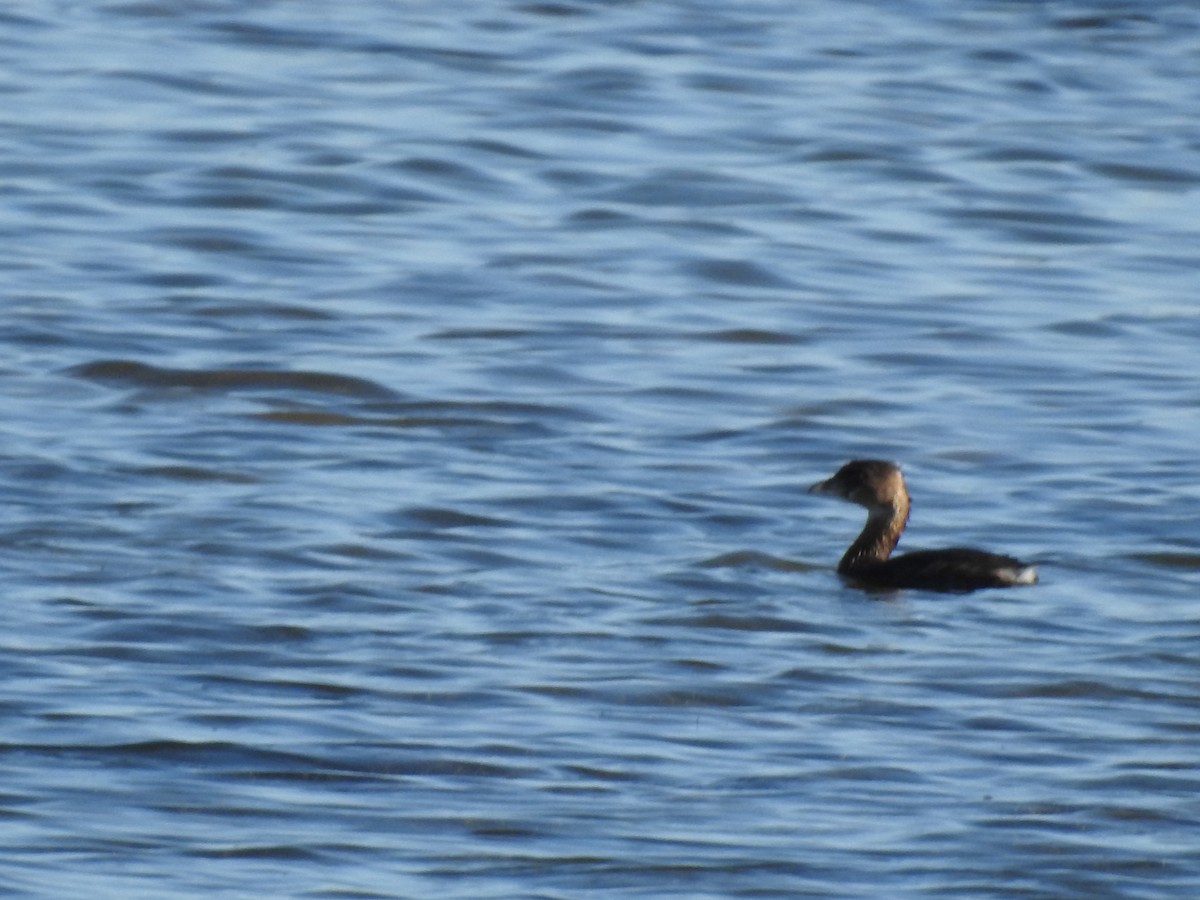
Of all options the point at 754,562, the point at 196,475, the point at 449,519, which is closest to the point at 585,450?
the point at 449,519

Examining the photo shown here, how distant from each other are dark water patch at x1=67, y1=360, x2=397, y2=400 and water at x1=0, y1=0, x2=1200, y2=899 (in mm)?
35

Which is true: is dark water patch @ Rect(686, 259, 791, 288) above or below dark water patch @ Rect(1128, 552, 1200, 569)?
below

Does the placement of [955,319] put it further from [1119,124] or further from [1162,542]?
[1119,124]

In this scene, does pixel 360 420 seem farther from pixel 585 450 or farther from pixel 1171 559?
pixel 1171 559

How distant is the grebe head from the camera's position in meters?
11.2

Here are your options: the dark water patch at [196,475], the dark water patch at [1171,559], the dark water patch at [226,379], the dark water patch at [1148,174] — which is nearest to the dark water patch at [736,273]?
A: the dark water patch at [226,379]

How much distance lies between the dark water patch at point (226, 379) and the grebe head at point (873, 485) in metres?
2.48

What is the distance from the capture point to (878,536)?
11203mm

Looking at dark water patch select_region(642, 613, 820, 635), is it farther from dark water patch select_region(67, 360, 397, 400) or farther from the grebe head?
dark water patch select_region(67, 360, 397, 400)

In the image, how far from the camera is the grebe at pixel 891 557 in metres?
10.4

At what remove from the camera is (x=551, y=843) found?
7.71 m

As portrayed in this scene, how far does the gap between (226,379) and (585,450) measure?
5.43 ft

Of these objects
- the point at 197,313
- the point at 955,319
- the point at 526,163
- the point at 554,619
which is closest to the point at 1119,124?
the point at 526,163

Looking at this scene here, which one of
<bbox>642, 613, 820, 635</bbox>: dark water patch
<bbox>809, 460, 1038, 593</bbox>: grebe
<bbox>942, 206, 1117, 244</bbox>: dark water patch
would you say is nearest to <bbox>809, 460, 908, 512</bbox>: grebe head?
<bbox>809, 460, 1038, 593</bbox>: grebe
